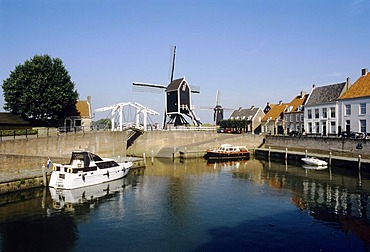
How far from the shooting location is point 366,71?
45.3m

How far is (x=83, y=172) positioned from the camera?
83.0 ft

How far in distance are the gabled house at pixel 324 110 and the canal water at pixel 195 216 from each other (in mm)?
20254

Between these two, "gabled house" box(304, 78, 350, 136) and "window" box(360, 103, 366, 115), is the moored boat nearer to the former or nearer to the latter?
"gabled house" box(304, 78, 350, 136)

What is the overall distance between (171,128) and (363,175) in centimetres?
2939

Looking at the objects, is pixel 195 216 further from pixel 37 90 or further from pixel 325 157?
pixel 37 90

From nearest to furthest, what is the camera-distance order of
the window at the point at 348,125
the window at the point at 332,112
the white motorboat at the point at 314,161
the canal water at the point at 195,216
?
the canal water at the point at 195,216
the white motorboat at the point at 314,161
the window at the point at 348,125
the window at the point at 332,112

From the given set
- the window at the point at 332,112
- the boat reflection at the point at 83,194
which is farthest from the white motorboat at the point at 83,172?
the window at the point at 332,112

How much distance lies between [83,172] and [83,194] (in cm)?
237

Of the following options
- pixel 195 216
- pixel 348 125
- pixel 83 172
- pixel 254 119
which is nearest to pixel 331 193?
pixel 195 216

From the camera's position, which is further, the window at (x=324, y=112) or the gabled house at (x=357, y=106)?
the window at (x=324, y=112)

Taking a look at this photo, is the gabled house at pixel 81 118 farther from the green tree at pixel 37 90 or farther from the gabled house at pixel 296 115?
the gabled house at pixel 296 115

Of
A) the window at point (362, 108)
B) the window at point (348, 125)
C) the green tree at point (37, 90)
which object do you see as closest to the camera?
the green tree at point (37, 90)

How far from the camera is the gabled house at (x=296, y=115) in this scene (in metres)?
56.6

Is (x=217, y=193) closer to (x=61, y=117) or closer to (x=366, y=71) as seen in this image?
(x=61, y=117)
